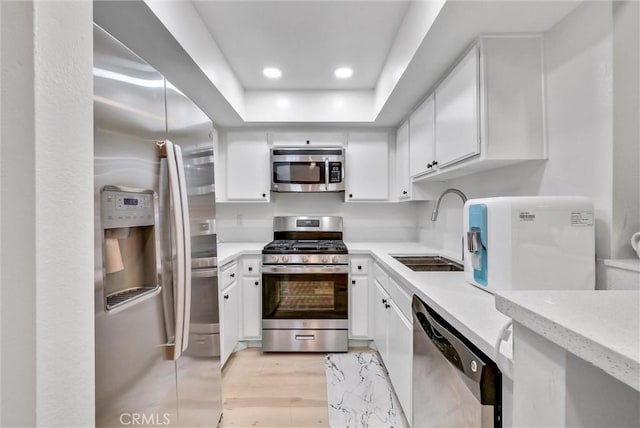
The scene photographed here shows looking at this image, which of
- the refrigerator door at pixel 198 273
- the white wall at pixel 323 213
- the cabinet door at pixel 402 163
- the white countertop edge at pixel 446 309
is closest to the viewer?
the white countertop edge at pixel 446 309

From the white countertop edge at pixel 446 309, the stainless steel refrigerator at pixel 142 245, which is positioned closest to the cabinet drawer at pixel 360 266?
the white countertop edge at pixel 446 309

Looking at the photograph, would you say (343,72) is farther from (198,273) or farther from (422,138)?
(198,273)

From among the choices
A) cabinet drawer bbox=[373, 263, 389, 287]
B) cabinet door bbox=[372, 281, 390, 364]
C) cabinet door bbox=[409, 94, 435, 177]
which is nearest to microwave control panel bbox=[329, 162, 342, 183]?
cabinet door bbox=[409, 94, 435, 177]

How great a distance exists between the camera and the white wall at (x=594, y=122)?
1.01m

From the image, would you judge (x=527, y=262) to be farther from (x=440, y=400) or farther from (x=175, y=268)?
(x=175, y=268)

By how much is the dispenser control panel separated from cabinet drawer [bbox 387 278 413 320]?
127 centimetres

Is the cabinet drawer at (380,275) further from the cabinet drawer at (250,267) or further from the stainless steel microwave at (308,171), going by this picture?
the cabinet drawer at (250,267)

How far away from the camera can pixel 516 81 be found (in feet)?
4.45

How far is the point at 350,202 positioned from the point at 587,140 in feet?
6.77

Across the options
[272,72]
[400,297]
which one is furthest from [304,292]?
[272,72]

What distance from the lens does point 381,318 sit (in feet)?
Answer: 7.06

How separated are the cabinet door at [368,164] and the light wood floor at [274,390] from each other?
1.63m

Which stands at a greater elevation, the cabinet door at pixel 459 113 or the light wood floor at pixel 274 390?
the cabinet door at pixel 459 113

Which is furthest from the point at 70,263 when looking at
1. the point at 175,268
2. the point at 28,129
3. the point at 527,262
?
the point at 527,262
